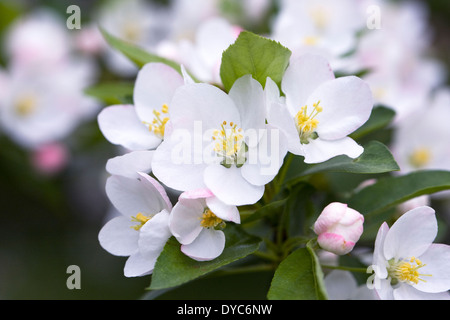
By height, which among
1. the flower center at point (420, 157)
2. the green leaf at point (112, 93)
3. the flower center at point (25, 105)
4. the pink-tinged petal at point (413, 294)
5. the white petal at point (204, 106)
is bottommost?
the pink-tinged petal at point (413, 294)

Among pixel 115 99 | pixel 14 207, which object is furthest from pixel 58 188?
pixel 115 99

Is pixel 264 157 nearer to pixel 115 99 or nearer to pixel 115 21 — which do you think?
pixel 115 99

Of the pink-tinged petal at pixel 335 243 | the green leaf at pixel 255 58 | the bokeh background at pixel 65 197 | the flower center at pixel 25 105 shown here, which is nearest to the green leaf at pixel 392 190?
the pink-tinged petal at pixel 335 243

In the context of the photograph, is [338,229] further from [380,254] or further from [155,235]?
[155,235]

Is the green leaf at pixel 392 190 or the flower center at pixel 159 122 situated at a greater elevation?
the flower center at pixel 159 122

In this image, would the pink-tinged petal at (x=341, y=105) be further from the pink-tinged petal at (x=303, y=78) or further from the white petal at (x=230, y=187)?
the white petal at (x=230, y=187)

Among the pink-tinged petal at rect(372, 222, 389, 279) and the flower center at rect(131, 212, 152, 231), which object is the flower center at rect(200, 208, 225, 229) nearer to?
the flower center at rect(131, 212, 152, 231)

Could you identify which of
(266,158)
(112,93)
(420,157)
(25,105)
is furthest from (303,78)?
(25,105)

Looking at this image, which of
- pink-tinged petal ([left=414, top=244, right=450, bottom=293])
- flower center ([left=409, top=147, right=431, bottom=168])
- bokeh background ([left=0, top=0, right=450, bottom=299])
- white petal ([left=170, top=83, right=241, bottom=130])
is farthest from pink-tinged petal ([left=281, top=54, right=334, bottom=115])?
bokeh background ([left=0, top=0, right=450, bottom=299])
